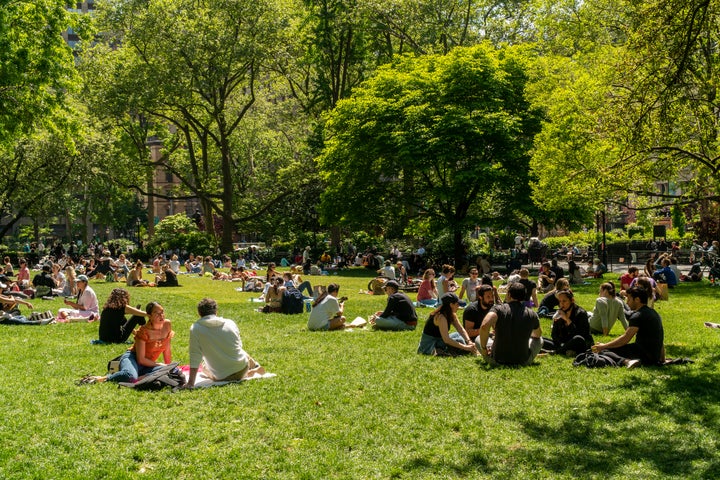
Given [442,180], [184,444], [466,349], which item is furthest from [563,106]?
[184,444]

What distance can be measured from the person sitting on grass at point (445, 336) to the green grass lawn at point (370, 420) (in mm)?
356

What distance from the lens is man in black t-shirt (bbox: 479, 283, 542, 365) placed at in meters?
10.1

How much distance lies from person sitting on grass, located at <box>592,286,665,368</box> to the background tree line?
362 inches

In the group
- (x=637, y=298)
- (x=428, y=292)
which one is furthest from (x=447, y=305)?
(x=428, y=292)


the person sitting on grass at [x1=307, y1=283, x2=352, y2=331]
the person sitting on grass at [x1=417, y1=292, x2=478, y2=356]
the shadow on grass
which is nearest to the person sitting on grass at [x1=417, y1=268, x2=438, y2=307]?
the person sitting on grass at [x1=307, y1=283, x2=352, y2=331]

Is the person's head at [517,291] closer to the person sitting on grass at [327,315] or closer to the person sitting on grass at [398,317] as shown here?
the person sitting on grass at [398,317]

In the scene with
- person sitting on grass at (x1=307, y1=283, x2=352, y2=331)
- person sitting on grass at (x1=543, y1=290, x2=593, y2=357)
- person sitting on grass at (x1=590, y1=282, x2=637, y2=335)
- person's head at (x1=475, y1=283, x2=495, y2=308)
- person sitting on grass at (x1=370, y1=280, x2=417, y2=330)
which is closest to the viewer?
person sitting on grass at (x1=543, y1=290, x2=593, y2=357)

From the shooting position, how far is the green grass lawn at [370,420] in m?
6.30

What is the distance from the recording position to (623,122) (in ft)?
40.9

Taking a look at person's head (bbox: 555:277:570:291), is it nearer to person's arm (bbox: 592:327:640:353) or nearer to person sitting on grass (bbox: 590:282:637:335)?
person sitting on grass (bbox: 590:282:637:335)

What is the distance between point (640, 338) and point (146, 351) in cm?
694

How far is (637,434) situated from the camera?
281 inches

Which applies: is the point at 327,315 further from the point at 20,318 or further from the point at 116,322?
the point at 20,318

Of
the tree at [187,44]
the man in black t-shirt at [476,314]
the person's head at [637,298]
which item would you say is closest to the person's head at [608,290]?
the man in black t-shirt at [476,314]
